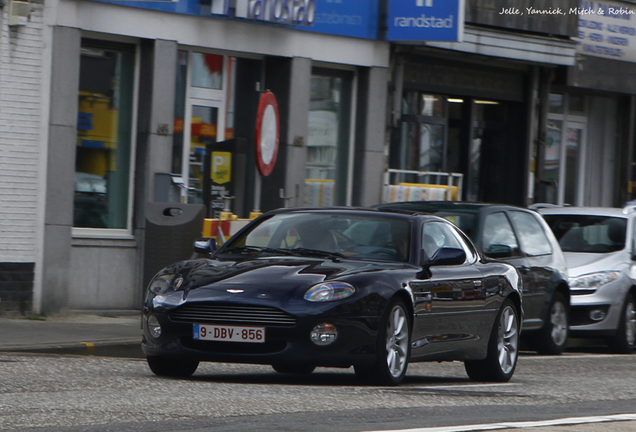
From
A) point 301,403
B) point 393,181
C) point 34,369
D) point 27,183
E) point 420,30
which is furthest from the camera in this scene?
point 393,181

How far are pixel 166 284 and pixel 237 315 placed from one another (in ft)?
2.31

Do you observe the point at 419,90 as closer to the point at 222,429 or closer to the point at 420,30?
the point at 420,30

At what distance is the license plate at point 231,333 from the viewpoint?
28.5 feet

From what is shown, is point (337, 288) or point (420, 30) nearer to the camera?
point (337, 288)

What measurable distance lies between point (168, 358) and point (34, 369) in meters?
1.07

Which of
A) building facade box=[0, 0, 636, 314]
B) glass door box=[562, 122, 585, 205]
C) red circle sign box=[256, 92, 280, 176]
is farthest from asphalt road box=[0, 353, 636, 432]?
glass door box=[562, 122, 585, 205]

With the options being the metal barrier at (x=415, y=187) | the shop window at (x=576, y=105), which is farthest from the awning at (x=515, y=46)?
the shop window at (x=576, y=105)

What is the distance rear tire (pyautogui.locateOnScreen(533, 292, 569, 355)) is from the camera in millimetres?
13969

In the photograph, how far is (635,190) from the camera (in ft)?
86.8

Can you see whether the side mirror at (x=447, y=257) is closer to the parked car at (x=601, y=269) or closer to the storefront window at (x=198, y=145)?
the parked car at (x=601, y=269)

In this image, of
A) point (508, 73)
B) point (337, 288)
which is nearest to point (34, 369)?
point (337, 288)

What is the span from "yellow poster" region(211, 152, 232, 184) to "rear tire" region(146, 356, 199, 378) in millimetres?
7804

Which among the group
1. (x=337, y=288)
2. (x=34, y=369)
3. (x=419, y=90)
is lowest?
(x=34, y=369)

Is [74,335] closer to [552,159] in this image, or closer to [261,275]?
[261,275]
